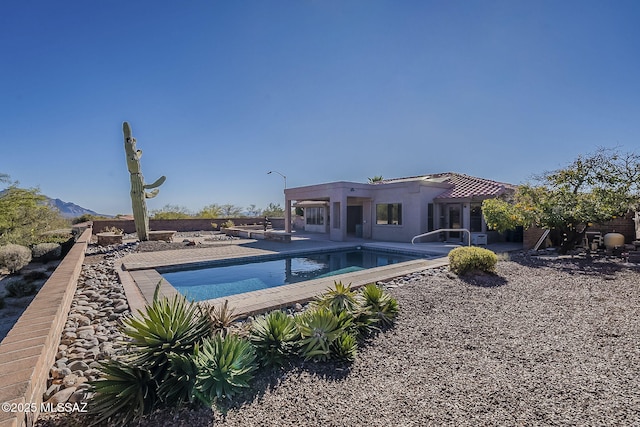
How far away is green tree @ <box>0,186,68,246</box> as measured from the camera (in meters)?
11.5

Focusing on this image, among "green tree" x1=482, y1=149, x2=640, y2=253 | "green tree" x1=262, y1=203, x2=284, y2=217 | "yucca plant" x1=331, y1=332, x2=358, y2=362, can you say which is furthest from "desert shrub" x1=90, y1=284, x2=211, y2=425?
"green tree" x1=262, y1=203, x2=284, y2=217

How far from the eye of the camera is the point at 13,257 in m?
10.2

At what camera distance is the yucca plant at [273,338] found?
3.94 metres

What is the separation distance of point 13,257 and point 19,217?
14.5 feet

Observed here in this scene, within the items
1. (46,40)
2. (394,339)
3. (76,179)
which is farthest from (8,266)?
(76,179)

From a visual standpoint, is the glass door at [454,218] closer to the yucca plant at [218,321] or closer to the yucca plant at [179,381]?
the yucca plant at [218,321]

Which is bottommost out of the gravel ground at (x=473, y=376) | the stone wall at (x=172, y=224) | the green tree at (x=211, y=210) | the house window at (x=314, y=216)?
the gravel ground at (x=473, y=376)

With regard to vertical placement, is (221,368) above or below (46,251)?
below

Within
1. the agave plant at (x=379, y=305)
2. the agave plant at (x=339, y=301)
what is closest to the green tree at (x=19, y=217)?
the agave plant at (x=339, y=301)

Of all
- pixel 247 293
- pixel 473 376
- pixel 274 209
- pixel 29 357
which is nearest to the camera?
pixel 29 357

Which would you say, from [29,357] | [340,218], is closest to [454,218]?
[340,218]

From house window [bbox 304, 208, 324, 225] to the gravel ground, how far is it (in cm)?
2081

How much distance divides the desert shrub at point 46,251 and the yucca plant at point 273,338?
43.3 feet

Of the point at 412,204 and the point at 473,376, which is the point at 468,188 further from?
the point at 473,376
